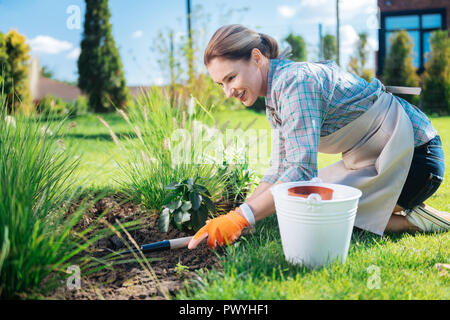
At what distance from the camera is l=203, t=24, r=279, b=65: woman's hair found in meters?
1.95

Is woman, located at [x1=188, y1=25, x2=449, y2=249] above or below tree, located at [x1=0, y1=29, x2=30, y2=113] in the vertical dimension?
below

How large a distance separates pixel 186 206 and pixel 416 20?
11586mm

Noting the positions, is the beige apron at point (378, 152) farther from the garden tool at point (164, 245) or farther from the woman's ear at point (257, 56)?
the garden tool at point (164, 245)

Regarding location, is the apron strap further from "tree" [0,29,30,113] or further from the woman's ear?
"tree" [0,29,30,113]

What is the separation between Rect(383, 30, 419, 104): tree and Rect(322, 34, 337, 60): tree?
184cm

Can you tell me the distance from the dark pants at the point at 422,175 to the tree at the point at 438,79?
7.49m

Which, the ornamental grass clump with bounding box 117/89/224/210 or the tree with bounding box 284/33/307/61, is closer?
the ornamental grass clump with bounding box 117/89/224/210

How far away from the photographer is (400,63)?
9.97 meters

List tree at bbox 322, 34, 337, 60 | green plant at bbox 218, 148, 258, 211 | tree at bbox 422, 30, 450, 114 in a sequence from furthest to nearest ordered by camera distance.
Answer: tree at bbox 322, 34, 337, 60
tree at bbox 422, 30, 450, 114
green plant at bbox 218, 148, 258, 211

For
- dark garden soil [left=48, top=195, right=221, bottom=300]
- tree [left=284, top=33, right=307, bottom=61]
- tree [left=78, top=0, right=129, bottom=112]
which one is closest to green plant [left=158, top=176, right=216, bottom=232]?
dark garden soil [left=48, top=195, right=221, bottom=300]

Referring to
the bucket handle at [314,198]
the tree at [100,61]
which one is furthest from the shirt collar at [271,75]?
the tree at [100,61]

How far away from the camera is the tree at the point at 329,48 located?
1193cm
